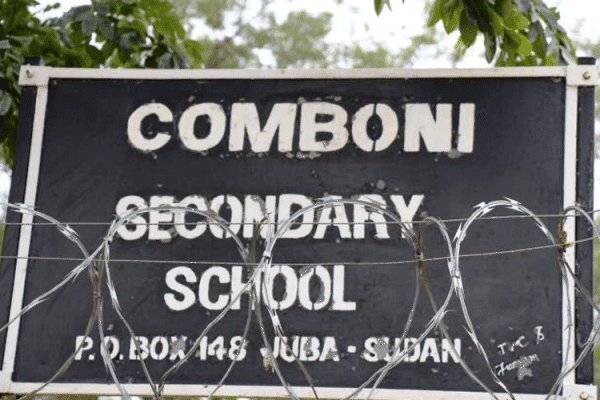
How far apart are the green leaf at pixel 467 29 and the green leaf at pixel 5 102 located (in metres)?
2.01

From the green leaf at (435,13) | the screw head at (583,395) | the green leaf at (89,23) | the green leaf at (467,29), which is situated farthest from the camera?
the green leaf at (89,23)

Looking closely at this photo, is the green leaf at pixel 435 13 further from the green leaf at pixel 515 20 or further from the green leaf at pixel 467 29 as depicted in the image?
the green leaf at pixel 515 20

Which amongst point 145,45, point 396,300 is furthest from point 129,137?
point 145,45

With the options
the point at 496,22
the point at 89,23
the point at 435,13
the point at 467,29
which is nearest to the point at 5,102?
Result: the point at 89,23

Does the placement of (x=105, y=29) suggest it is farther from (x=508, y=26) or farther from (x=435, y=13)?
(x=508, y=26)

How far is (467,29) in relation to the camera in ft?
15.1

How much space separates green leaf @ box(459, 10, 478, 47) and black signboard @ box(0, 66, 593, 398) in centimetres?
47

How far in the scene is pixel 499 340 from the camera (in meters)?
3.88

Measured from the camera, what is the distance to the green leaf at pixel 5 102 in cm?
500

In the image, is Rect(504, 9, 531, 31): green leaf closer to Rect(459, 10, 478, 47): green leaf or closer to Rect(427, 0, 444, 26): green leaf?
Rect(459, 10, 478, 47): green leaf

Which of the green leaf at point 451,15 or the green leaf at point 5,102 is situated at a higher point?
the green leaf at point 451,15

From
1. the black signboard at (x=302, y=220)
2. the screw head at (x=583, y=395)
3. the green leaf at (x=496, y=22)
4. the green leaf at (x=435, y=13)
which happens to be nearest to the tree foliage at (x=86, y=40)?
the black signboard at (x=302, y=220)

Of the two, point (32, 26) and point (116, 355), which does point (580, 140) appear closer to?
point (116, 355)

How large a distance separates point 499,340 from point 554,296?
24 centimetres
